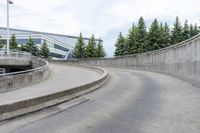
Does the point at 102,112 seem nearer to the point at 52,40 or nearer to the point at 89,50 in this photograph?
the point at 89,50

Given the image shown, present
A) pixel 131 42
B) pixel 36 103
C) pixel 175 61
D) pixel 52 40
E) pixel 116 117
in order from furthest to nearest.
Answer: pixel 52 40
pixel 131 42
pixel 175 61
pixel 36 103
pixel 116 117

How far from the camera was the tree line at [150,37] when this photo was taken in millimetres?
47594

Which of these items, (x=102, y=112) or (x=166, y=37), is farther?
(x=166, y=37)

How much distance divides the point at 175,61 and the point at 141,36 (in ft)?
98.8

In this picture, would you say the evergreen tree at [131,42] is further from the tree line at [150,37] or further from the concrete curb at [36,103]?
the concrete curb at [36,103]

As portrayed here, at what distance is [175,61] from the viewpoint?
68.1 ft

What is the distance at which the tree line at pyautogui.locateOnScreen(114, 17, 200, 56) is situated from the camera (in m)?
47.6

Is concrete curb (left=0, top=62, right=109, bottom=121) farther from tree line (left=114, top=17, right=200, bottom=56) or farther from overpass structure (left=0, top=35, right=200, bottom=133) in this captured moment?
tree line (left=114, top=17, right=200, bottom=56)

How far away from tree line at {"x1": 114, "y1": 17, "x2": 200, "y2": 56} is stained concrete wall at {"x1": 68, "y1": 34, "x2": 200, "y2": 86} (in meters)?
11.5

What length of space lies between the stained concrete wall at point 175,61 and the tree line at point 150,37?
452 inches

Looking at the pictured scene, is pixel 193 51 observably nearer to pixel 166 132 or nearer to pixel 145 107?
pixel 145 107

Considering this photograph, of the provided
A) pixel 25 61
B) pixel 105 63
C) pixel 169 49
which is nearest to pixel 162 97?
pixel 169 49

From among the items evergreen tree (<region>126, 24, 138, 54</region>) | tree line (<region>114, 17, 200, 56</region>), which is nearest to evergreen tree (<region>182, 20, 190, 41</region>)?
tree line (<region>114, 17, 200, 56</region>)

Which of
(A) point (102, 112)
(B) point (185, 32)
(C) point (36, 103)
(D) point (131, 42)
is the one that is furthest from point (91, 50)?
(A) point (102, 112)
